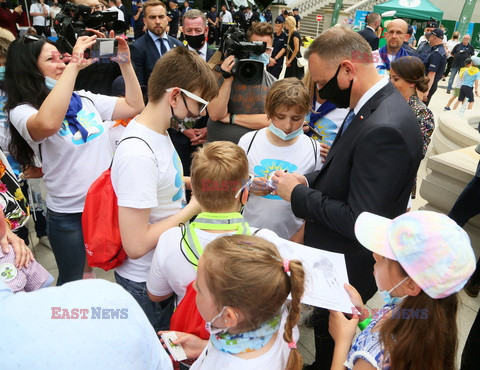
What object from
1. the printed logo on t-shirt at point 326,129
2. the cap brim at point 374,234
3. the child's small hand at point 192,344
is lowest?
the child's small hand at point 192,344

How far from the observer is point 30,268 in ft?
5.24

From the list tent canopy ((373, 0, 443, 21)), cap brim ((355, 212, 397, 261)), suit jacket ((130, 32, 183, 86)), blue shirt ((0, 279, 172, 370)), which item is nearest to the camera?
blue shirt ((0, 279, 172, 370))

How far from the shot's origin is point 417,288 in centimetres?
122

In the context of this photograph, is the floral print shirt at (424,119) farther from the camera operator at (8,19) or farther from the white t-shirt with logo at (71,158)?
the camera operator at (8,19)

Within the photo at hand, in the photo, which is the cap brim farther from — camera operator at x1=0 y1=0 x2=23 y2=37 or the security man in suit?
camera operator at x1=0 y1=0 x2=23 y2=37

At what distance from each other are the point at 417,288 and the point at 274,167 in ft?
4.35

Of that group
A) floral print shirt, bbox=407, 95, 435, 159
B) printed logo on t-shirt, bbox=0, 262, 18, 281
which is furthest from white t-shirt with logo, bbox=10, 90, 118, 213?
floral print shirt, bbox=407, 95, 435, 159

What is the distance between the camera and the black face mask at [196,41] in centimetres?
418

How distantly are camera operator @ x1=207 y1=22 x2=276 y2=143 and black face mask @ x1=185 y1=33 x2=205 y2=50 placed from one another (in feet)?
4.94

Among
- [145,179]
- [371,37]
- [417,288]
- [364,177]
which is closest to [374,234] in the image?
[417,288]

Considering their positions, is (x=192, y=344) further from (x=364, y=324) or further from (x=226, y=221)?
(x=364, y=324)

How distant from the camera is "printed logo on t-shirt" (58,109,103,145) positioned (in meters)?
2.13

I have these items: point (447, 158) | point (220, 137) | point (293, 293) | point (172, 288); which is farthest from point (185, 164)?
point (447, 158)

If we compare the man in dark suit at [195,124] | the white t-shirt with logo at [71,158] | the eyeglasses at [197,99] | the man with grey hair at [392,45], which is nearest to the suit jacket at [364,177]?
the eyeglasses at [197,99]
